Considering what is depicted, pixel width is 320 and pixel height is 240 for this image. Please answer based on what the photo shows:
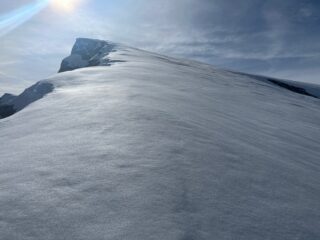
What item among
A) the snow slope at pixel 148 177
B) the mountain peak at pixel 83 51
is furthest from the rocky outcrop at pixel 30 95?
the mountain peak at pixel 83 51

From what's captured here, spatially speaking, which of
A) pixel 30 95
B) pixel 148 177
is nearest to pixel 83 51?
pixel 30 95

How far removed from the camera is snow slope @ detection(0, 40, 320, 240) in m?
1.93

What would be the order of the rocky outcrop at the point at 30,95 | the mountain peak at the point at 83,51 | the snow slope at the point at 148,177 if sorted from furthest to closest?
the mountain peak at the point at 83,51
the rocky outcrop at the point at 30,95
the snow slope at the point at 148,177

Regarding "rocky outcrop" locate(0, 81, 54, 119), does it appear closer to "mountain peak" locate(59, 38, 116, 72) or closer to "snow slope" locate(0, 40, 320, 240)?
"snow slope" locate(0, 40, 320, 240)

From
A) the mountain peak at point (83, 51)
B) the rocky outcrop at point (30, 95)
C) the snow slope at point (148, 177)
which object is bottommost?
the snow slope at point (148, 177)

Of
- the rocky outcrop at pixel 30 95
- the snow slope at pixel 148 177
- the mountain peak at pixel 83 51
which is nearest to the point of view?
the snow slope at pixel 148 177

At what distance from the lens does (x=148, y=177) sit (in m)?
2.48

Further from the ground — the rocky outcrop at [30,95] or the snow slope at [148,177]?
the rocky outcrop at [30,95]

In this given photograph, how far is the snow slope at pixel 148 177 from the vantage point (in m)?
1.93

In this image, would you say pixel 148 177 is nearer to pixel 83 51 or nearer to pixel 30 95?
pixel 30 95

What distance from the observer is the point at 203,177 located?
8.48ft

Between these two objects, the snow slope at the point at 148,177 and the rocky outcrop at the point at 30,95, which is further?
the rocky outcrop at the point at 30,95

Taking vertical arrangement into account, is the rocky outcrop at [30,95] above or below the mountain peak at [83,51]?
below

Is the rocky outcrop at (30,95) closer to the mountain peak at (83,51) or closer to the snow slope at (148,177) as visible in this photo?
the snow slope at (148,177)
